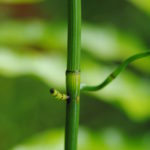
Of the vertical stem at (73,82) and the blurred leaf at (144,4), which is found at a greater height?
the blurred leaf at (144,4)

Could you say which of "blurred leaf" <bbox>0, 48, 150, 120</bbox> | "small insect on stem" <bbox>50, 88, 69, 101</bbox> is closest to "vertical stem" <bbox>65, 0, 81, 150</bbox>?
"small insect on stem" <bbox>50, 88, 69, 101</bbox>

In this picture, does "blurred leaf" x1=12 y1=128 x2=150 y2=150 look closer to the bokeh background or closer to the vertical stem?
the bokeh background

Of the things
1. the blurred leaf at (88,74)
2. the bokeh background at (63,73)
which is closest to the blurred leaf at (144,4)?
the bokeh background at (63,73)

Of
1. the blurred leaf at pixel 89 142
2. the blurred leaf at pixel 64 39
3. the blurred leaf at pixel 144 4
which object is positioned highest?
the blurred leaf at pixel 144 4

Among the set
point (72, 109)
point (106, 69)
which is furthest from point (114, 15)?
point (72, 109)

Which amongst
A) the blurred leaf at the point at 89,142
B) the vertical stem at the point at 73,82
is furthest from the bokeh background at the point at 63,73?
the vertical stem at the point at 73,82

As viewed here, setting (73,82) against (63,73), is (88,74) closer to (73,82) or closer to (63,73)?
(63,73)

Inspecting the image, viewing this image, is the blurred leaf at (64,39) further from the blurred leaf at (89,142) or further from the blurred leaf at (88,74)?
the blurred leaf at (89,142)

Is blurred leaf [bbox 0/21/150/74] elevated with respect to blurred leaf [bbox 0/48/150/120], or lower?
elevated

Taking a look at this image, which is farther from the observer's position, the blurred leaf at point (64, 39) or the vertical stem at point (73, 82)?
the blurred leaf at point (64, 39)

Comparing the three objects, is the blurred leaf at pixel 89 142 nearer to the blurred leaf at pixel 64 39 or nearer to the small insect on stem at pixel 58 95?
the blurred leaf at pixel 64 39
